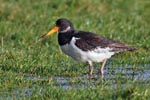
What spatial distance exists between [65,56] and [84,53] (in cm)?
157

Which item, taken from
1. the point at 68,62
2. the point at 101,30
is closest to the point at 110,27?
the point at 101,30

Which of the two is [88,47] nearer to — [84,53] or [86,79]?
[84,53]

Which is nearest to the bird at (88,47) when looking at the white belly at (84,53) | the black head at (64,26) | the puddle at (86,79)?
the white belly at (84,53)

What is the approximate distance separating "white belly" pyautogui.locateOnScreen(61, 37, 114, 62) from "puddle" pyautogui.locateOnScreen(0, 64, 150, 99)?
0.97 ft

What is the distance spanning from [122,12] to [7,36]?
161 inches

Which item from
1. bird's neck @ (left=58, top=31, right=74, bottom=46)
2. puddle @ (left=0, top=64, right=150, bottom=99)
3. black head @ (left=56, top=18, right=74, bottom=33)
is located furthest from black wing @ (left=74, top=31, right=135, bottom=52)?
black head @ (left=56, top=18, right=74, bottom=33)

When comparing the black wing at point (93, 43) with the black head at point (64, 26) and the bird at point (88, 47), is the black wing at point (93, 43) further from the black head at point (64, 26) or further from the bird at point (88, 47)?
the black head at point (64, 26)

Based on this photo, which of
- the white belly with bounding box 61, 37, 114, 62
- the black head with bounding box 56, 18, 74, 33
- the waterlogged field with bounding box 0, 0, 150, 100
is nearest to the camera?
the waterlogged field with bounding box 0, 0, 150, 100

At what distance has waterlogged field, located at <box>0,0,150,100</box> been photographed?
8.91 meters

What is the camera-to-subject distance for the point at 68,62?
11.6m

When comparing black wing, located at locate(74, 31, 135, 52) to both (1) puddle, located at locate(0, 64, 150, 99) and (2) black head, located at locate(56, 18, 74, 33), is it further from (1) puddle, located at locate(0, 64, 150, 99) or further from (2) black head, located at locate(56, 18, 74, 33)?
(2) black head, located at locate(56, 18, 74, 33)

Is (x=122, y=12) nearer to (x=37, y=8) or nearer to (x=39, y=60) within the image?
(x=37, y=8)

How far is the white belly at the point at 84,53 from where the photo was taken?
10.6 meters

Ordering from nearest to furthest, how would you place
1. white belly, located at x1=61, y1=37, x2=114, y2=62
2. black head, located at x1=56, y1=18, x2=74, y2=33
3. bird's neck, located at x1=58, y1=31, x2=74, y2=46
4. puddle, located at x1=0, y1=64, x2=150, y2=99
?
puddle, located at x1=0, y1=64, x2=150, y2=99 < white belly, located at x1=61, y1=37, x2=114, y2=62 < bird's neck, located at x1=58, y1=31, x2=74, y2=46 < black head, located at x1=56, y1=18, x2=74, y2=33
